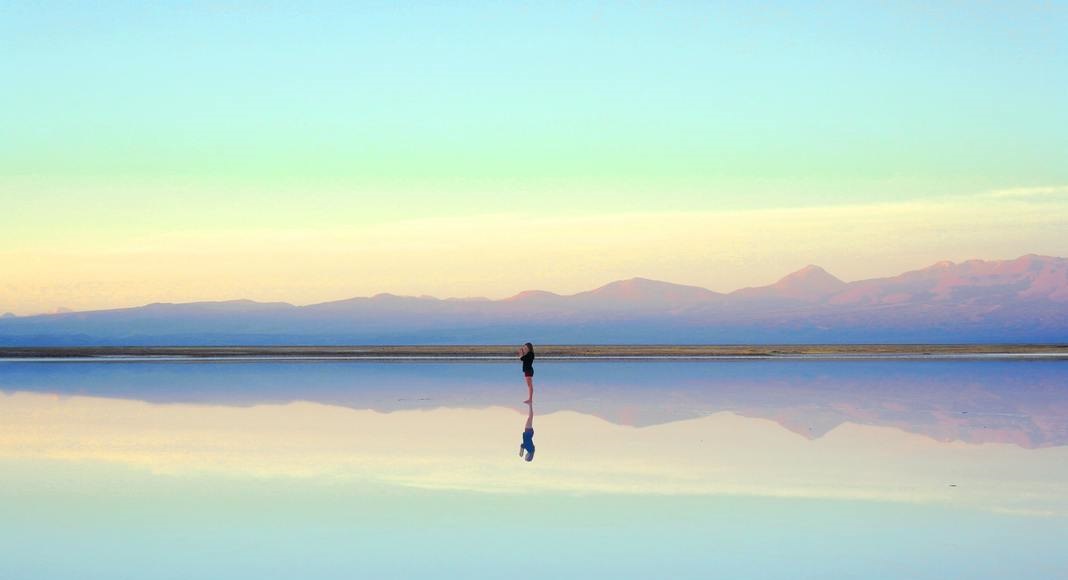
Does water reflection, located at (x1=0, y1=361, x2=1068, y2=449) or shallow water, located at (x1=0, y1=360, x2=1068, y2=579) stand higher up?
water reflection, located at (x1=0, y1=361, x2=1068, y2=449)

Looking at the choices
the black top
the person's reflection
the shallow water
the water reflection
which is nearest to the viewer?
the shallow water

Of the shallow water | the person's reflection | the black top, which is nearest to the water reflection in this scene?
the shallow water

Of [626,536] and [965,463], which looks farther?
[965,463]

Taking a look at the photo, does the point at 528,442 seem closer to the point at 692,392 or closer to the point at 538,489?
the point at 538,489

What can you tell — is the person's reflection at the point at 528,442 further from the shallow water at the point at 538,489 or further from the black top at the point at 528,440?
the shallow water at the point at 538,489

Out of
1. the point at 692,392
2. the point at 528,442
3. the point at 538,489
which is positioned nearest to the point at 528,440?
the point at 528,442

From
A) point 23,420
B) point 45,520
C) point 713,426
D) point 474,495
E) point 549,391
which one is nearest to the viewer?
point 45,520

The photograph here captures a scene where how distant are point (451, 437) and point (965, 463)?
7.38 m

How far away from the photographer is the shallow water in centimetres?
895

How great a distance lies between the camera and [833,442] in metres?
16.6

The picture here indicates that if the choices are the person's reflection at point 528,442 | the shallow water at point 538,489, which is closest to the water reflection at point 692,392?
the shallow water at point 538,489

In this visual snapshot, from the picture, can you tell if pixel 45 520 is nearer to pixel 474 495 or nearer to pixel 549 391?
pixel 474 495

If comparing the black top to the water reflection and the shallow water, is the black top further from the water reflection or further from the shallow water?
the water reflection

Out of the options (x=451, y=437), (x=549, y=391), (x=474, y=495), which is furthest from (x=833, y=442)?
(x=549, y=391)
